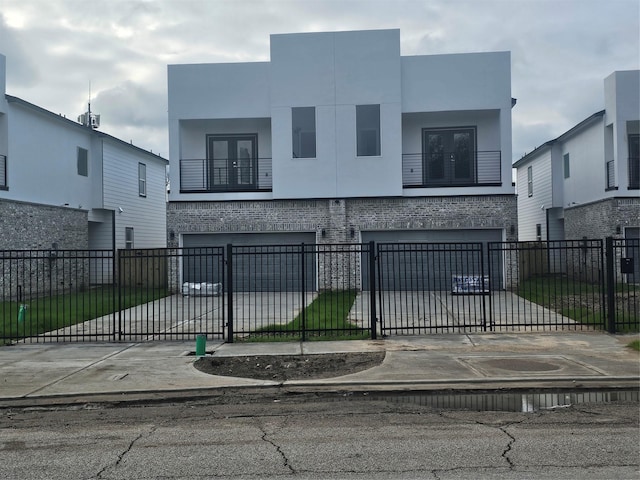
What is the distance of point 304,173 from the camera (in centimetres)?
2244

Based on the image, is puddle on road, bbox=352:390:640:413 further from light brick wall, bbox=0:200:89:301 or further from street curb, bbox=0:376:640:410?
light brick wall, bbox=0:200:89:301

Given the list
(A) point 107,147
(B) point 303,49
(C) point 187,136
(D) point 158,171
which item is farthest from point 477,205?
(D) point 158,171

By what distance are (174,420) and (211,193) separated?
1652cm

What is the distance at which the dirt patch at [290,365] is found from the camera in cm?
934

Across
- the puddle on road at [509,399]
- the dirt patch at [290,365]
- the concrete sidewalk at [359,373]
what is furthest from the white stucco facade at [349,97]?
the puddle on road at [509,399]

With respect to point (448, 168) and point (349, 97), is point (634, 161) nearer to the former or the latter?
point (448, 168)

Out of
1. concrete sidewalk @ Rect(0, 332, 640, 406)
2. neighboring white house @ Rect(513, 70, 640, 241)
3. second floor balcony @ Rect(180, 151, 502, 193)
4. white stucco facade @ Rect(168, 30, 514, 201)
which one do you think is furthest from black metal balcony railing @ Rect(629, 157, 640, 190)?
concrete sidewalk @ Rect(0, 332, 640, 406)

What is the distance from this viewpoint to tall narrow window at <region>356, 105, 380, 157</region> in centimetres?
2227

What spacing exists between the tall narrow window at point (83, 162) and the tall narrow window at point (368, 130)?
12.0 meters

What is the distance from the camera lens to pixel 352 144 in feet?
73.0

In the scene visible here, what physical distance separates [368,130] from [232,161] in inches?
220

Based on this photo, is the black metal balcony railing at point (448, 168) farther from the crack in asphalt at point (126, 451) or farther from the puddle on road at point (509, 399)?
the crack in asphalt at point (126, 451)

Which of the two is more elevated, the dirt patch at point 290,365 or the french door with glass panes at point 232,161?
the french door with glass panes at point 232,161

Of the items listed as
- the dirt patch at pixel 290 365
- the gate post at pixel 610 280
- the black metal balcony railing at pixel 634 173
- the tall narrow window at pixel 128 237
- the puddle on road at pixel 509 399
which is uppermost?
the black metal balcony railing at pixel 634 173
